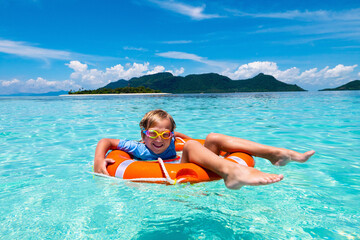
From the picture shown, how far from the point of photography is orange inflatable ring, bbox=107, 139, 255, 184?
Result: 8.11 feet

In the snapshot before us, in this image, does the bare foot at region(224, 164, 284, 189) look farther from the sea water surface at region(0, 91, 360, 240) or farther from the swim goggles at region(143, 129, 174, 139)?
the swim goggles at region(143, 129, 174, 139)

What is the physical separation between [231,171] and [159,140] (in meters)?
1.11

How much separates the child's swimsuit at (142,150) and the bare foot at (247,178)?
50.6 inches

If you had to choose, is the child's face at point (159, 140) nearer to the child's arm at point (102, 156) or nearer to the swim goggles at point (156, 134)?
the swim goggles at point (156, 134)

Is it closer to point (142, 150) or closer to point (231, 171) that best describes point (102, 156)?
point (142, 150)

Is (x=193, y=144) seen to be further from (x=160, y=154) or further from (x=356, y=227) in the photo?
(x=356, y=227)

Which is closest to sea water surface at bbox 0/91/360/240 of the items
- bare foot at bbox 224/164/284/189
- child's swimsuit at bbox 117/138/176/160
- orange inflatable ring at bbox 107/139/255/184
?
orange inflatable ring at bbox 107/139/255/184

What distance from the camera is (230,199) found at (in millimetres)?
2412

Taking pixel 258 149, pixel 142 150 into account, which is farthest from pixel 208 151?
pixel 142 150

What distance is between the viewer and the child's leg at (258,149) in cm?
264

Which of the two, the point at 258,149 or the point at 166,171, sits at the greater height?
the point at 258,149

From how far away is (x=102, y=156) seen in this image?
9.84ft

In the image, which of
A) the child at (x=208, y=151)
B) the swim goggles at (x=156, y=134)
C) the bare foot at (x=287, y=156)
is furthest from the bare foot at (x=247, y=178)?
the swim goggles at (x=156, y=134)

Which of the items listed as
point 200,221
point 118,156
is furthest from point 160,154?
point 200,221
